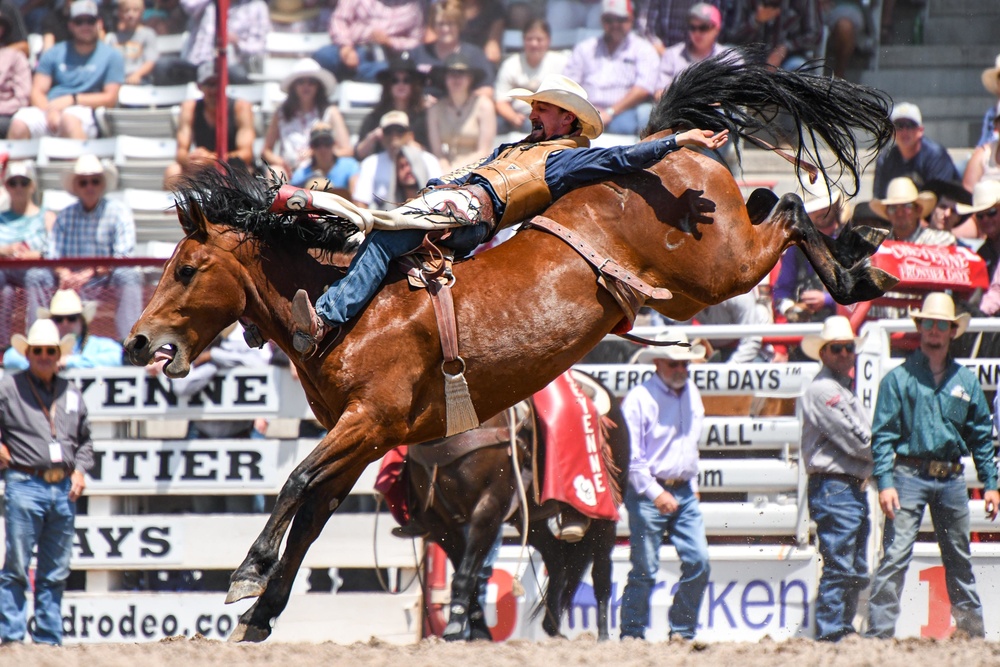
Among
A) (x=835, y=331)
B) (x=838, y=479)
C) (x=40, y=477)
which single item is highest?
(x=835, y=331)

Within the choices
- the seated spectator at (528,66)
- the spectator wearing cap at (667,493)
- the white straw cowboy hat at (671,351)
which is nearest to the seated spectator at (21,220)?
the seated spectator at (528,66)

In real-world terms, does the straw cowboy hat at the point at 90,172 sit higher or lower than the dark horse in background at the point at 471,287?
higher

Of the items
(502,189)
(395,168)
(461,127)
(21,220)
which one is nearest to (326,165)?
(395,168)

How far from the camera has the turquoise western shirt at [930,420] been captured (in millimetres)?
6883

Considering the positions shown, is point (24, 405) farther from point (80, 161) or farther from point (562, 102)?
point (562, 102)

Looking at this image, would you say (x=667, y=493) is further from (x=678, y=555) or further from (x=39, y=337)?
(x=39, y=337)

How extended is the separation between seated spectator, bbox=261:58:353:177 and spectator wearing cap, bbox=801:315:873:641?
4.72 metres

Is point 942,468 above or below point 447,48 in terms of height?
below

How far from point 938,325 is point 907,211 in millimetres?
1302

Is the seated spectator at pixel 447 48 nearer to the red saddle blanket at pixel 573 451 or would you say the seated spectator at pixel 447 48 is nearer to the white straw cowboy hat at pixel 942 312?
the red saddle blanket at pixel 573 451

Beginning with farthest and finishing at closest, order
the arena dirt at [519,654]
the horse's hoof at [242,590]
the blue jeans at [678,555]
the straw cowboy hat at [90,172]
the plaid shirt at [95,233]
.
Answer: the straw cowboy hat at [90,172], the plaid shirt at [95,233], the blue jeans at [678,555], the arena dirt at [519,654], the horse's hoof at [242,590]

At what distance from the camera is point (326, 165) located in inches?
379

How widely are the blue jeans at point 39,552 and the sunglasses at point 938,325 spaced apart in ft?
18.1

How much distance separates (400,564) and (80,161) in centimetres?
435
